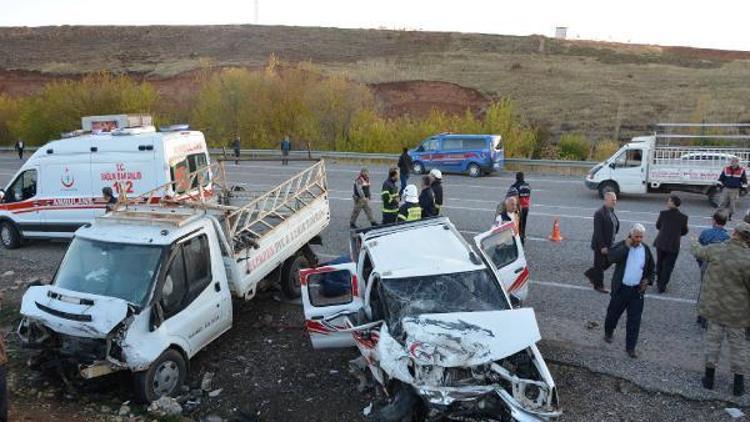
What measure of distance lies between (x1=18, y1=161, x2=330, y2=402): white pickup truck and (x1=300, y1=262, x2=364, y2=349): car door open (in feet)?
3.63

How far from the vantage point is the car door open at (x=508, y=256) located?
25.8 feet

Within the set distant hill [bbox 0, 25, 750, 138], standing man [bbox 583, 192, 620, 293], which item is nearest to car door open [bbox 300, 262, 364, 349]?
standing man [bbox 583, 192, 620, 293]

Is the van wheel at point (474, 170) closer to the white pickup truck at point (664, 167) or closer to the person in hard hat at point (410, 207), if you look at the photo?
the white pickup truck at point (664, 167)

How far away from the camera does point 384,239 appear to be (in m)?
7.45

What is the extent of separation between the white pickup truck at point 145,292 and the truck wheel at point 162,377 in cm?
1

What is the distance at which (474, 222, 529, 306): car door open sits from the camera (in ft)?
25.8

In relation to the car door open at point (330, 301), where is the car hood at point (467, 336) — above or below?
above

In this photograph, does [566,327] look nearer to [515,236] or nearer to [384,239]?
[515,236]

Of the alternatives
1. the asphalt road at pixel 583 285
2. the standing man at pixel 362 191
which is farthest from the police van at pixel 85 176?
the standing man at pixel 362 191

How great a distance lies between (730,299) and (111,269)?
6.66 meters

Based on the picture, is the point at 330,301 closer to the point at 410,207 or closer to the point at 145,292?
the point at 145,292

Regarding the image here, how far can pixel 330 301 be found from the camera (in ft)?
24.3

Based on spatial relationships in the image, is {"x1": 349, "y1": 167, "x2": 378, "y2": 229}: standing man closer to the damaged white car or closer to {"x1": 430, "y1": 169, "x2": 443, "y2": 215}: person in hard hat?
{"x1": 430, "y1": 169, "x2": 443, "y2": 215}: person in hard hat

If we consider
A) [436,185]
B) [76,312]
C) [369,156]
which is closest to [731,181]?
[436,185]
